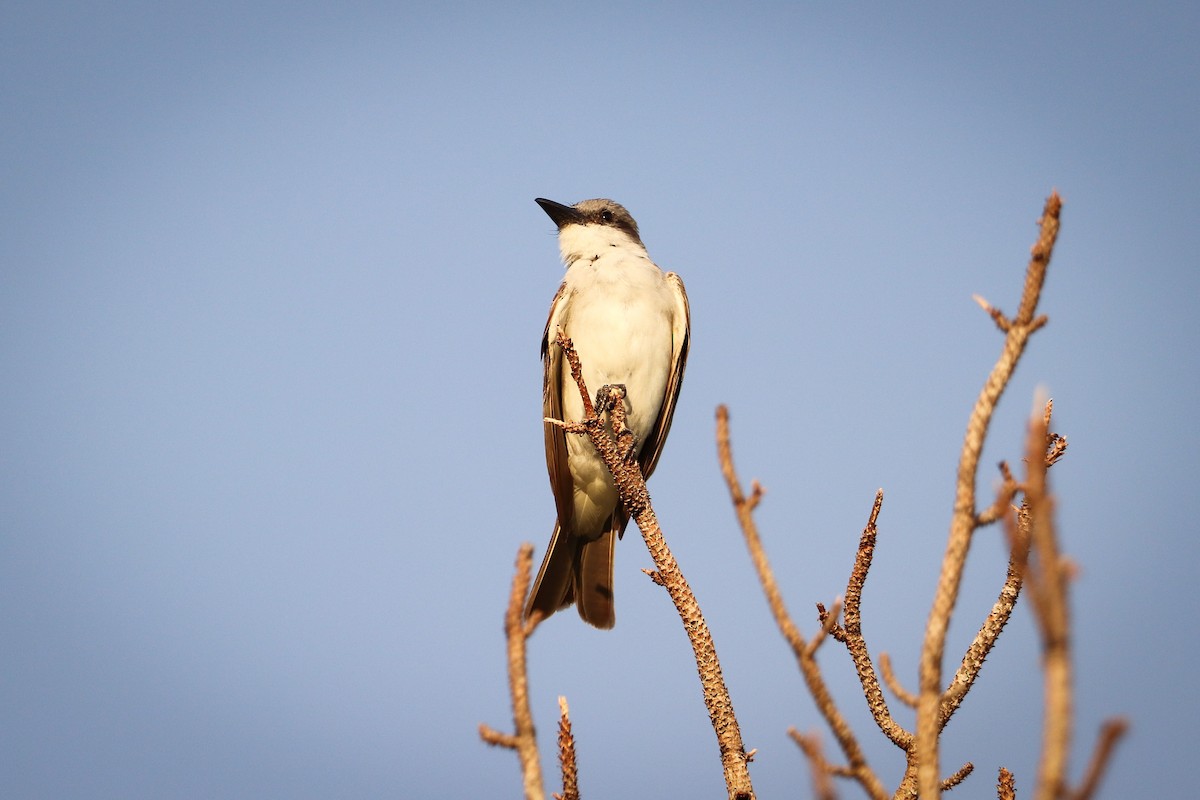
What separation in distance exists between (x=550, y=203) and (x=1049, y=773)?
8611 millimetres

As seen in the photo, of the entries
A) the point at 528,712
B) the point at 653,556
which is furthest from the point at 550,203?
the point at 528,712

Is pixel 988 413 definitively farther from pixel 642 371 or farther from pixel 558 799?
pixel 642 371

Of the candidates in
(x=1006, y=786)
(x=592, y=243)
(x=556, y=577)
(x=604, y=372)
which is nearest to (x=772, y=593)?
(x=1006, y=786)

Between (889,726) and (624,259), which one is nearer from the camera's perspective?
(889,726)

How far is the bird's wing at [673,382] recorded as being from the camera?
8289 mm

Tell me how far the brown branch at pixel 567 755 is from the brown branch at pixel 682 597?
0.65 meters

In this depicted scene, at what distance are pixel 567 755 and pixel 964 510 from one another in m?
1.23

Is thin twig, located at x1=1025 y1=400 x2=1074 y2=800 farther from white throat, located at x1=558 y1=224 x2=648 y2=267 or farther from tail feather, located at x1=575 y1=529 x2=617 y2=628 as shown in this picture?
white throat, located at x1=558 y1=224 x2=648 y2=267

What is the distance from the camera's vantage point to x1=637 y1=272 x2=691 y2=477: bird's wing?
27.2 ft

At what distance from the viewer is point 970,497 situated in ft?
5.93

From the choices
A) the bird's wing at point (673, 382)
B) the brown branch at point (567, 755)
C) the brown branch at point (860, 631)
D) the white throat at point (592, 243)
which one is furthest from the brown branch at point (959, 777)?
the white throat at point (592, 243)

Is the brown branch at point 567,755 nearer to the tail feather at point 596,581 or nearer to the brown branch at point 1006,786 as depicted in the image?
the brown branch at point 1006,786

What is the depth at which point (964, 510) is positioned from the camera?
181cm

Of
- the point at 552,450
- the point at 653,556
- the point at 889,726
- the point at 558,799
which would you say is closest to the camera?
the point at 558,799
